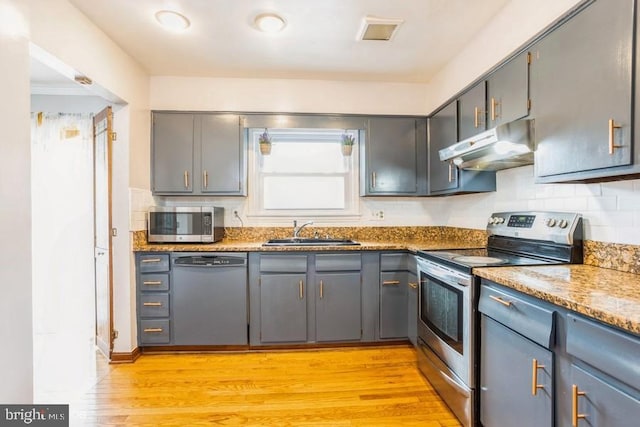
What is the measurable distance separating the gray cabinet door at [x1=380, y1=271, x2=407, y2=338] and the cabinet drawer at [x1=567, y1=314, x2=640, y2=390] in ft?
5.46

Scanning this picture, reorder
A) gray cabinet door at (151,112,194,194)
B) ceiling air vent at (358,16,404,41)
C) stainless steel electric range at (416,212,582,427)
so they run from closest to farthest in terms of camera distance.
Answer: stainless steel electric range at (416,212,582,427) → ceiling air vent at (358,16,404,41) → gray cabinet door at (151,112,194,194)

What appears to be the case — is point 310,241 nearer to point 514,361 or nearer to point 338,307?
point 338,307

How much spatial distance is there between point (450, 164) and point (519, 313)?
1.58 m

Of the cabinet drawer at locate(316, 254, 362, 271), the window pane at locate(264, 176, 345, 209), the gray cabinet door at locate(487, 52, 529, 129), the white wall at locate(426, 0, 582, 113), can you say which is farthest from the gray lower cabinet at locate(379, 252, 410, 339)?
the white wall at locate(426, 0, 582, 113)

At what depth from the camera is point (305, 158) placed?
11.1ft

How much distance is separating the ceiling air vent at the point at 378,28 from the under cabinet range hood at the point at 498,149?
0.98 metres

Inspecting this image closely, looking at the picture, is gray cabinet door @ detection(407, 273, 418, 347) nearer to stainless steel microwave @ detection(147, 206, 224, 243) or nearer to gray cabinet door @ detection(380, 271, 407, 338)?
gray cabinet door @ detection(380, 271, 407, 338)

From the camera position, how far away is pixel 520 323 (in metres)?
1.32

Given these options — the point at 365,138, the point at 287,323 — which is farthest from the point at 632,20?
the point at 287,323

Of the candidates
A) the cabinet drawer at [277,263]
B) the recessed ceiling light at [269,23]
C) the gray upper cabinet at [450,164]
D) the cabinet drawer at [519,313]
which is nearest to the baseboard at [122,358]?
the cabinet drawer at [277,263]

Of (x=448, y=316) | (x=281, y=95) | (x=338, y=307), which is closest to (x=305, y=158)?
(x=281, y=95)

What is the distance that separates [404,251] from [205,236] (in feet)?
5.98

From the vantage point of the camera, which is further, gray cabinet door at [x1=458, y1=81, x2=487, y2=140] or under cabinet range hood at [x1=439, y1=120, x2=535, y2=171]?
gray cabinet door at [x1=458, y1=81, x2=487, y2=140]

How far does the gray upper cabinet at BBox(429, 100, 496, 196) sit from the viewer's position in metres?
2.48
